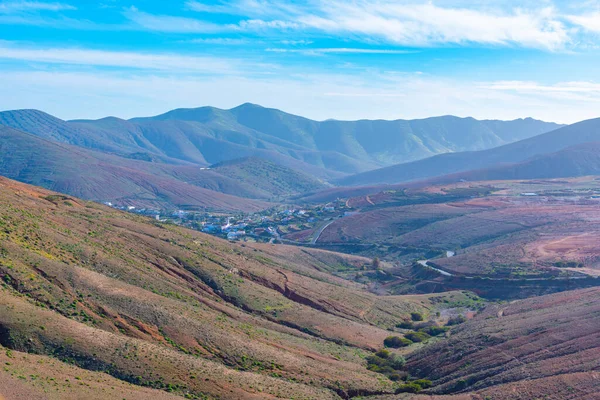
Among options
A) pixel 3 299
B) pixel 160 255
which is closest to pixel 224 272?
pixel 160 255

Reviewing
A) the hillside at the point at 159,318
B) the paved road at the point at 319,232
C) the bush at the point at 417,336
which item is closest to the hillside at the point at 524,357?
the bush at the point at 417,336

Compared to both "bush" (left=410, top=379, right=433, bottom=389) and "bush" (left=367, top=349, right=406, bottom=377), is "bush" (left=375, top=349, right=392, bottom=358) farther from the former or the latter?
"bush" (left=410, top=379, right=433, bottom=389)

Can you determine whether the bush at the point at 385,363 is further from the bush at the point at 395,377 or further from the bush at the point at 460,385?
the bush at the point at 460,385

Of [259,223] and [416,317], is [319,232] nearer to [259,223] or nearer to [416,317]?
[259,223]

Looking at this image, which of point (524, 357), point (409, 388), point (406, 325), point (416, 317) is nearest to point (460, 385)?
point (409, 388)

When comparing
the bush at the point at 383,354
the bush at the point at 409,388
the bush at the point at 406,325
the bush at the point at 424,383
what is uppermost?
the bush at the point at 409,388

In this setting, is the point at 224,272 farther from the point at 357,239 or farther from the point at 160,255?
the point at 357,239

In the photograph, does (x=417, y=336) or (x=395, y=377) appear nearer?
(x=395, y=377)
